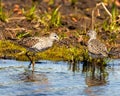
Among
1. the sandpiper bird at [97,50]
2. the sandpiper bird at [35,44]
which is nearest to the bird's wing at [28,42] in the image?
the sandpiper bird at [35,44]

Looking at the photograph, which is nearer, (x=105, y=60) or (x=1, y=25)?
(x=105, y=60)

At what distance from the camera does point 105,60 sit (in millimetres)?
14469

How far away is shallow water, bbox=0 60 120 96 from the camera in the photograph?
1152 cm

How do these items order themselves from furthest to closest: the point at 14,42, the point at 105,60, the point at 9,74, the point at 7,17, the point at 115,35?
the point at 7,17, the point at 115,35, the point at 14,42, the point at 105,60, the point at 9,74

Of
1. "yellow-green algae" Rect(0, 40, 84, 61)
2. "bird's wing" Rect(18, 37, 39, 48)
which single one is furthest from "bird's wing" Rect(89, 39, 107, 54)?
"bird's wing" Rect(18, 37, 39, 48)

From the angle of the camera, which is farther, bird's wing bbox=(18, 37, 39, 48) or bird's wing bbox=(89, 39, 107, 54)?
bird's wing bbox=(18, 37, 39, 48)

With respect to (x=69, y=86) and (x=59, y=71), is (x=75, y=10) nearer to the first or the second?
(x=59, y=71)

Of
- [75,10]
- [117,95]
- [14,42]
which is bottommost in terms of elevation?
[117,95]

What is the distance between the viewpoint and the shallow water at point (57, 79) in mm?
11520

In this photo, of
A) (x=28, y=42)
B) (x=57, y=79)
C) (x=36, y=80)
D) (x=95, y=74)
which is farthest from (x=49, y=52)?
(x=36, y=80)

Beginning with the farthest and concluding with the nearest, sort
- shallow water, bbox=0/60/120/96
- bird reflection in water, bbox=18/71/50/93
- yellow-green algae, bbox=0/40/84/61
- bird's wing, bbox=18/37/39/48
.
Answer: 1. yellow-green algae, bbox=0/40/84/61
2. bird's wing, bbox=18/37/39/48
3. bird reflection in water, bbox=18/71/50/93
4. shallow water, bbox=0/60/120/96

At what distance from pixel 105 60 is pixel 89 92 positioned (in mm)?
3006

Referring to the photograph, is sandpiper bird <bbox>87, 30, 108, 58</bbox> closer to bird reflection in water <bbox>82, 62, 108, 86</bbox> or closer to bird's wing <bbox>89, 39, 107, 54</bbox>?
bird's wing <bbox>89, 39, 107, 54</bbox>

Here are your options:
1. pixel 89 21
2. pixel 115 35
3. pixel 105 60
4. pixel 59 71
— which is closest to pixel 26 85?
pixel 59 71
